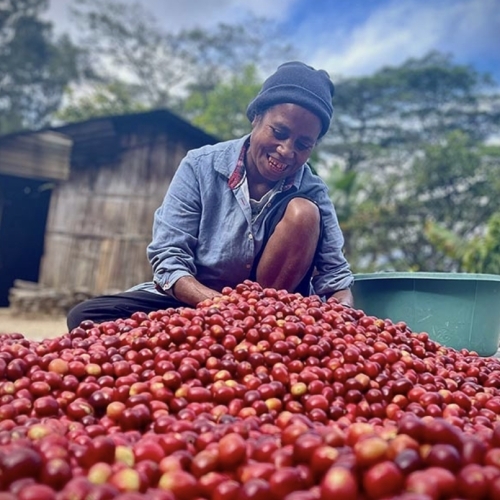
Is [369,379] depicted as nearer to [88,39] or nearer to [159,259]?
[159,259]

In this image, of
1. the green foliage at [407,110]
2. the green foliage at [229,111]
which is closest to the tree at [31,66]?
the green foliage at [229,111]

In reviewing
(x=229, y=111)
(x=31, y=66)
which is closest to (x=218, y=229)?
(x=229, y=111)

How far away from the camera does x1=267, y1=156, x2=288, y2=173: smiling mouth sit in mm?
3148

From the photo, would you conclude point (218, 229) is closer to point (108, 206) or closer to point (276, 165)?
point (276, 165)

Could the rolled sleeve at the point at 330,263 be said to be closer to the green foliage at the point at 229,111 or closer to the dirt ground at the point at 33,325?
the dirt ground at the point at 33,325

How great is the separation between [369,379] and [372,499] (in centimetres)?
86

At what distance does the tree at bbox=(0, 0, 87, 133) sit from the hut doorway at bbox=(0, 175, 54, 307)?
9595mm

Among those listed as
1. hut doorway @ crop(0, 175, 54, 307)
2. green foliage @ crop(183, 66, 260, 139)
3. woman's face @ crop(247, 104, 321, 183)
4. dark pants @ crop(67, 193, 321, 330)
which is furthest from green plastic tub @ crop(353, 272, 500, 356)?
green foliage @ crop(183, 66, 260, 139)

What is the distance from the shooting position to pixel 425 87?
18875mm

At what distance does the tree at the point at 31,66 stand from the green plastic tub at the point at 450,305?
20.5 meters

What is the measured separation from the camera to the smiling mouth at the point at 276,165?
315 centimetres

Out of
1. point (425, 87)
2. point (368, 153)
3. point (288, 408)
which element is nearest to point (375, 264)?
point (368, 153)

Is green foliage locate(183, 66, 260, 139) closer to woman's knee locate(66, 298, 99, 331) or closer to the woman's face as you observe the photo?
the woman's face

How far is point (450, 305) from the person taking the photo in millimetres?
3170
